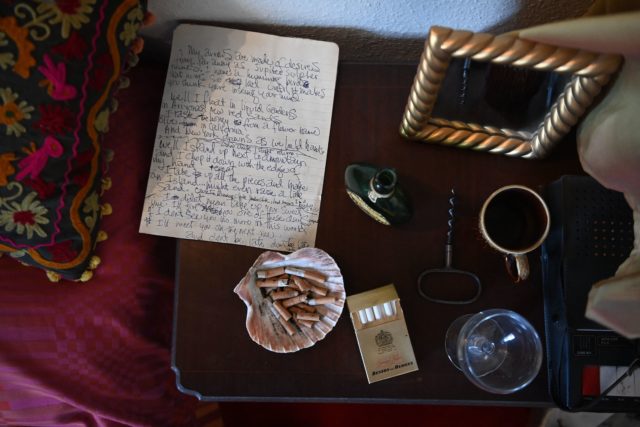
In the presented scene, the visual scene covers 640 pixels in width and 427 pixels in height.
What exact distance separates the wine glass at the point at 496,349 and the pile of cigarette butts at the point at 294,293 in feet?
0.56

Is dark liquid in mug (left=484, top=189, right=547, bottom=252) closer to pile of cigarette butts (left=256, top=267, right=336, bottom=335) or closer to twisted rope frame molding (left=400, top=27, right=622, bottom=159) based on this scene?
twisted rope frame molding (left=400, top=27, right=622, bottom=159)

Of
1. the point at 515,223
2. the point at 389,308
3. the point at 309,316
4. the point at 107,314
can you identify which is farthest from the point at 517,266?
the point at 107,314

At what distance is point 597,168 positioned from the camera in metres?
0.52

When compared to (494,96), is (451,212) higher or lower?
lower

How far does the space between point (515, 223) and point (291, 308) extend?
1.01 feet

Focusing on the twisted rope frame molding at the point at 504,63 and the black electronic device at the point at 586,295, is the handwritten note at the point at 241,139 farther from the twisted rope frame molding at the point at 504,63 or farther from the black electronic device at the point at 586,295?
the black electronic device at the point at 586,295

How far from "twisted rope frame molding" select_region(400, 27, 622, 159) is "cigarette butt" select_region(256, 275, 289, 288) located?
0.25 m

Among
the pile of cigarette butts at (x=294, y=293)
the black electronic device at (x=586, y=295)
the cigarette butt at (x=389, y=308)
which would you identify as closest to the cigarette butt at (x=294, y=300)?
the pile of cigarette butts at (x=294, y=293)

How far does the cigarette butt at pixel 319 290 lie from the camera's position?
0.68 metres

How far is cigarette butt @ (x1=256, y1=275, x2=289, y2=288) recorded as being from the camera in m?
0.68

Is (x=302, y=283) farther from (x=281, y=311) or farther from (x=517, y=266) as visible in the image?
(x=517, y=266)

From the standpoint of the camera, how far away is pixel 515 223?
0.67 m

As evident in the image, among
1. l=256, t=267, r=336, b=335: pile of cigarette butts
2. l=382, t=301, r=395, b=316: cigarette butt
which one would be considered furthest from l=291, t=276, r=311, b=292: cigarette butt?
l=382, t=301, r=395, b=316: cigarette butt

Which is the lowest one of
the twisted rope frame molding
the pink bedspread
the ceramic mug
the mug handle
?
the pink bedspread
